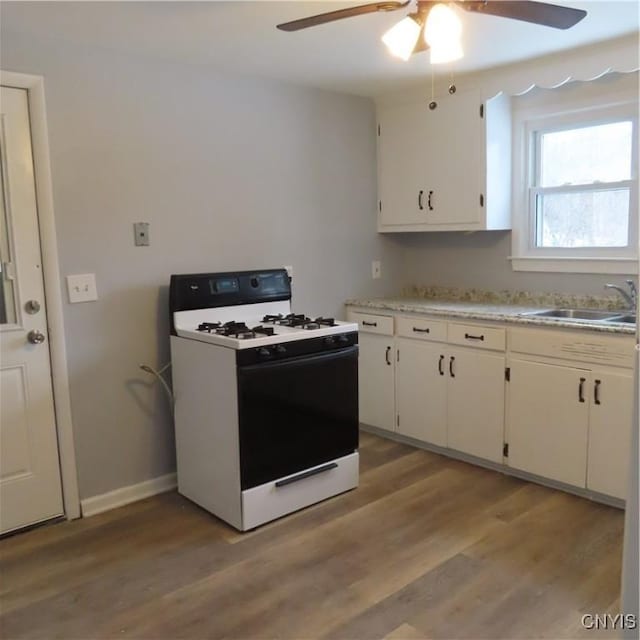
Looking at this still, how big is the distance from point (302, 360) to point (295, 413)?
25 cm

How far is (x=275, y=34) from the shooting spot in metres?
2.60

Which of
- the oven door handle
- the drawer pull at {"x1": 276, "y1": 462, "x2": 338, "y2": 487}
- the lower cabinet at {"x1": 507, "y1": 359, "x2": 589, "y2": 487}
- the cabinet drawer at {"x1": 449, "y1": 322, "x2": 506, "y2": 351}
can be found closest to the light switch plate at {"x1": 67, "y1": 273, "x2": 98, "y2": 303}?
the oven door handle

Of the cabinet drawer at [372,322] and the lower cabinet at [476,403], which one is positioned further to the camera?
the cabinet drawer at [372,322]

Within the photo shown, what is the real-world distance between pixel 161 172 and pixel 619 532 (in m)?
2.67

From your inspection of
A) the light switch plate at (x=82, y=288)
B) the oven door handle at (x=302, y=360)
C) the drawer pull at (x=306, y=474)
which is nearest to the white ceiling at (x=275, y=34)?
the light switch plate at (x=82, y=288)

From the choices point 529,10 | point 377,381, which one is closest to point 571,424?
point 377,381

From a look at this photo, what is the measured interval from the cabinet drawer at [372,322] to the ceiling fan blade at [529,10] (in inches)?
→ 78.8

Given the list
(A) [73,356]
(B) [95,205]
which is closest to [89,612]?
(A) [73,356]

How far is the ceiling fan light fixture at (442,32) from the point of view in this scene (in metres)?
1.86

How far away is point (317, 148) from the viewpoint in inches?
143

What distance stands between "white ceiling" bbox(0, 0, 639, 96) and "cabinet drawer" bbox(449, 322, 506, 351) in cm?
139

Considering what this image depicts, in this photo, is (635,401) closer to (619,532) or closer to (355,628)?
(355,628)

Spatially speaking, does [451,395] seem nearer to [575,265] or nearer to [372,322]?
[372,322]

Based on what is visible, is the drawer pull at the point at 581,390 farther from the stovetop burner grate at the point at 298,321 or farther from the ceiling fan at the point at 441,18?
the ceiling fan at the point at 441,18
